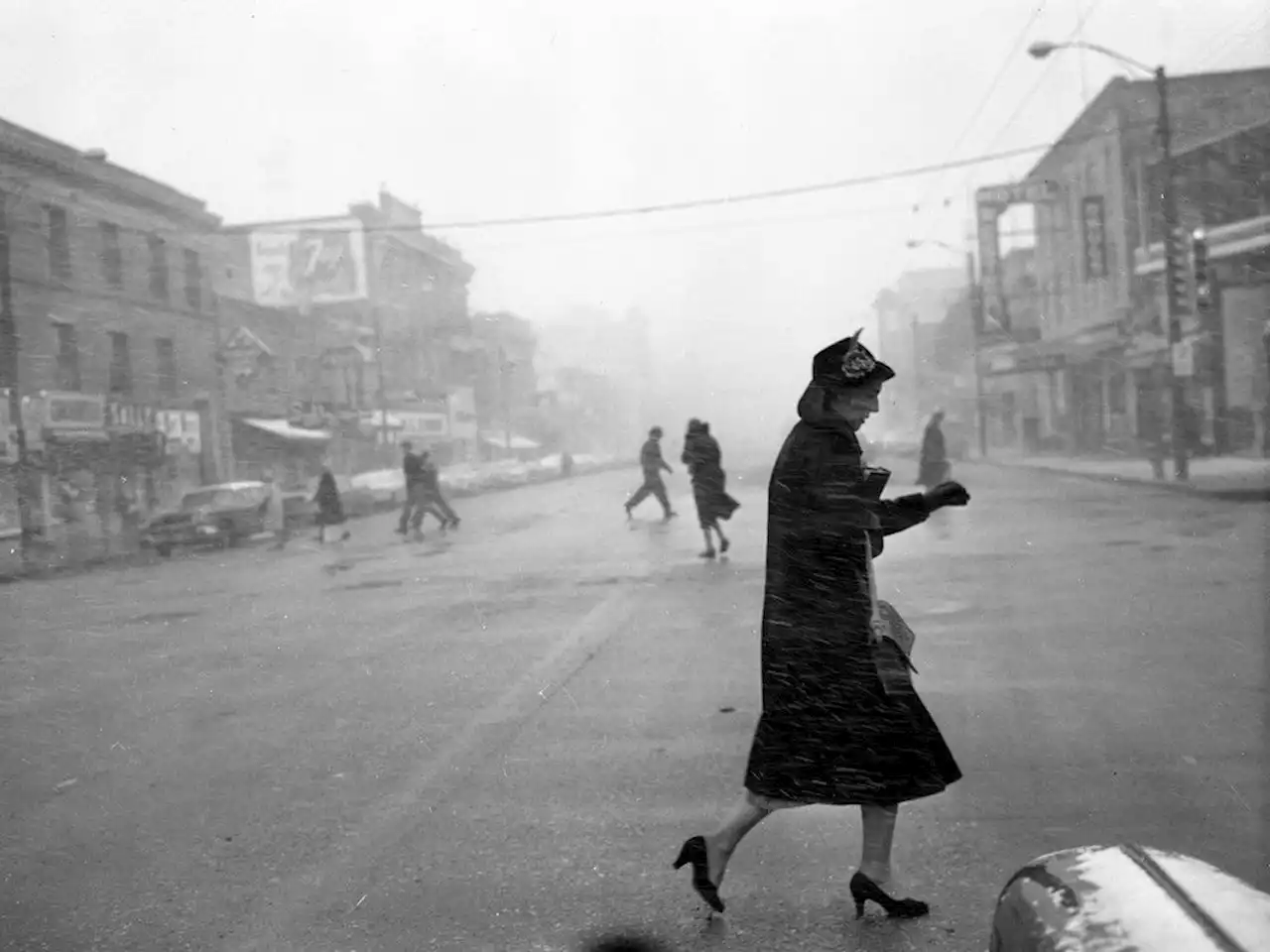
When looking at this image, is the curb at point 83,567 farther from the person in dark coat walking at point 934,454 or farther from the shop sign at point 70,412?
the person in dark coat walking at point 934,454

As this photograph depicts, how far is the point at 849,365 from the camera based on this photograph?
3289 mm

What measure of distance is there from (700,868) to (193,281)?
36.1 metres

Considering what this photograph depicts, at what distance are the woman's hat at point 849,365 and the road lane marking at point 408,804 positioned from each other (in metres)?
2.12

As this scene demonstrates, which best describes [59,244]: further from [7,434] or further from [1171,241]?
[1171,241]

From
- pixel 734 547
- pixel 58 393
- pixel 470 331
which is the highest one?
pixel 470 331

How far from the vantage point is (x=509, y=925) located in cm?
340

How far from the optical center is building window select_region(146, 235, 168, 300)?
34031 millimetres

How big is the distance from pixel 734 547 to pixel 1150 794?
1077 cm

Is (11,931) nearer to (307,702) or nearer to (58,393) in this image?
(307,702)

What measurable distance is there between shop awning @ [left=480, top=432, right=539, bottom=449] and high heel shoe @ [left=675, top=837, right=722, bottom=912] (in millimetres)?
64893

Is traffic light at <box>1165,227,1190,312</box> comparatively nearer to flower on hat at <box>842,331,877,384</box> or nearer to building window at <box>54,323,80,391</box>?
flower on hat at <box>842,331,877,384</box>

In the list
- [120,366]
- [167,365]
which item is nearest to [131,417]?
[120,366]

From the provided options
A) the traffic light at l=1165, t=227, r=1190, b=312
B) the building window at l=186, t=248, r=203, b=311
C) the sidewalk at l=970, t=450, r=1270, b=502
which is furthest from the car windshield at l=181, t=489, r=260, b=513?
the traffic light at l=1165, t=227, r=1190, b=312

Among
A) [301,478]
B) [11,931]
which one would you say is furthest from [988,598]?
[301,478]
